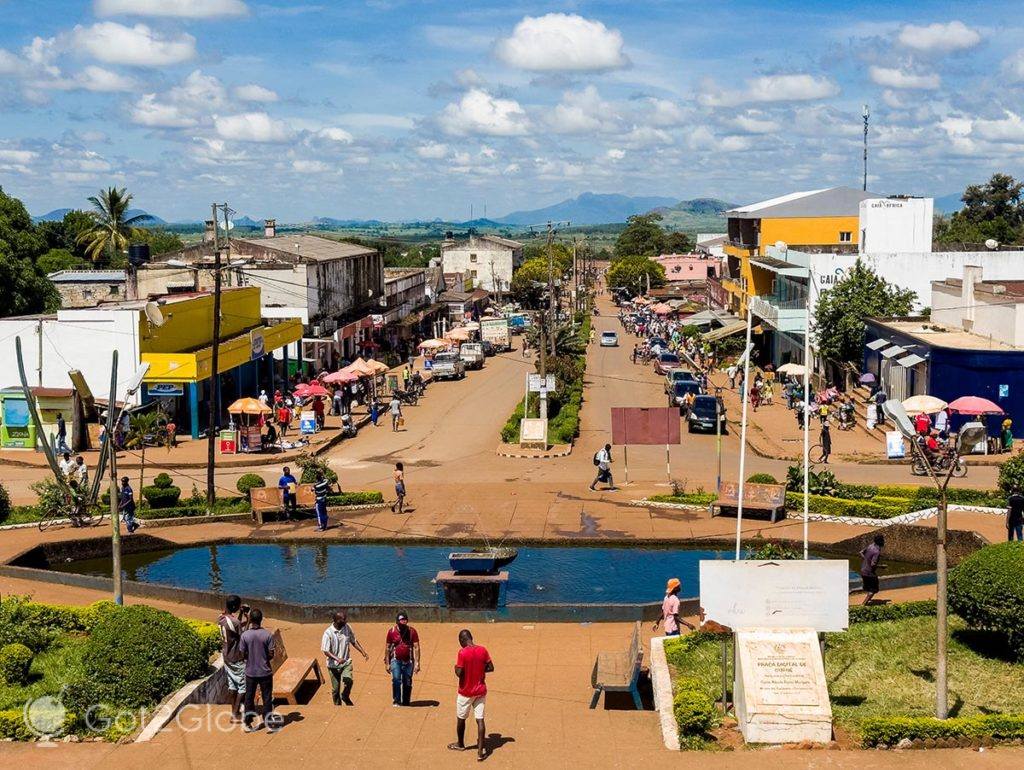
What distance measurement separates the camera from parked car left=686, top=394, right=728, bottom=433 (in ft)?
131

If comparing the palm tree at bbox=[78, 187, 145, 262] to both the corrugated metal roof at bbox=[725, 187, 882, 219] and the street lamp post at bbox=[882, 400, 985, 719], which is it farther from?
the street lamp post at bbox=[882, 400, 985, 719]

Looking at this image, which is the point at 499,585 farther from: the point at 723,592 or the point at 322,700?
A: the point at 723,592

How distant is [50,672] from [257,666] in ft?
12.4

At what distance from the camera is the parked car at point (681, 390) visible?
45.4 metres

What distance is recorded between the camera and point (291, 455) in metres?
36.2

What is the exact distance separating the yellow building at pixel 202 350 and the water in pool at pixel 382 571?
33.4 ft

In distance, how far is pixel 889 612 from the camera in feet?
57.2

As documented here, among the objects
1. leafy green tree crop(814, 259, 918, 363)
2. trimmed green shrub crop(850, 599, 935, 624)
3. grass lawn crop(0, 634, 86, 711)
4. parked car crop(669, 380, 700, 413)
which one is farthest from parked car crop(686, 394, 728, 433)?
grass lawn crop(0, 634, 86, 711)

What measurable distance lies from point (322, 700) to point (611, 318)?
94088mm

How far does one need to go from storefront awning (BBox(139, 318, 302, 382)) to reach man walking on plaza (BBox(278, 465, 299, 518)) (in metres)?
7.64

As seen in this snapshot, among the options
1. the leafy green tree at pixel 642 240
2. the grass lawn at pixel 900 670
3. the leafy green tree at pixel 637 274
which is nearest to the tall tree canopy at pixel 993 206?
the leafy green tree at pixel 637 274

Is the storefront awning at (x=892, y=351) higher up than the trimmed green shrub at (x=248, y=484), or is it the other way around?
the storefront awning at (x=892, y=351)

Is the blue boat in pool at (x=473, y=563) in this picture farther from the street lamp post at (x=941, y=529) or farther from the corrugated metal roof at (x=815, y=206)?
the corrugated metal roof at (x=815, y=206)

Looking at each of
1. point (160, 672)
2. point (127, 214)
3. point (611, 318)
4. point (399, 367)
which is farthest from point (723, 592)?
point (611, 318)
